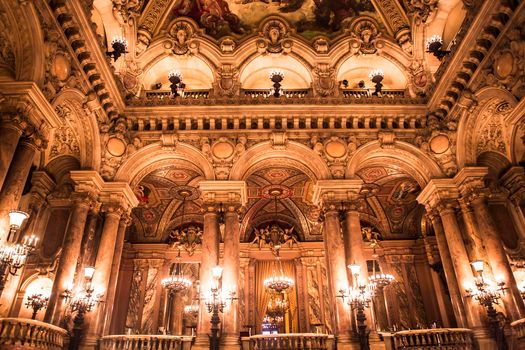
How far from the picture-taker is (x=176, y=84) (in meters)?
14.4

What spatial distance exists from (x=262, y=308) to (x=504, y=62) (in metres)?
12.7

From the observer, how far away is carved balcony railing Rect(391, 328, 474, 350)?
10320mm

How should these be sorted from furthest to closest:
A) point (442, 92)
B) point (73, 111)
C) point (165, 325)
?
point (165, 325), point (442, 92), point (73, 111)

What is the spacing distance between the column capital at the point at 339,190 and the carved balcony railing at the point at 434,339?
13.1ft

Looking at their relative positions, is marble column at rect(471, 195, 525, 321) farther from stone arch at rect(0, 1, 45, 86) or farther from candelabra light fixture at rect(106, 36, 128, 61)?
stone arch at rect(0, 1, 45, 86)

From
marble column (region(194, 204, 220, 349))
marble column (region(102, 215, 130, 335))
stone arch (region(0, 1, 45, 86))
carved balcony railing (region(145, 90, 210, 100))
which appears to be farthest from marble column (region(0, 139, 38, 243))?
carved balcony railing (region(145, 90, 210, 100))

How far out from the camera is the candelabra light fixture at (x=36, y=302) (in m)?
10.8

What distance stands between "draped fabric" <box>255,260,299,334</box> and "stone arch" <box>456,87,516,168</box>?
8.66 meters

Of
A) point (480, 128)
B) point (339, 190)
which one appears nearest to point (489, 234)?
point (480, 128)

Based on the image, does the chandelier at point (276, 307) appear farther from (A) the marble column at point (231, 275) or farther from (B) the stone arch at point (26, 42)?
(B) the stone arch at point (26, 42)

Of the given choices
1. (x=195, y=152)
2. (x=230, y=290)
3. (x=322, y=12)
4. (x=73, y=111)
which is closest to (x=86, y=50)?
(x=73, y=111)

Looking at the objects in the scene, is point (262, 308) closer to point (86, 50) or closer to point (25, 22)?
point (86, 50)

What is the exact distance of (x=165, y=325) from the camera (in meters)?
16.9

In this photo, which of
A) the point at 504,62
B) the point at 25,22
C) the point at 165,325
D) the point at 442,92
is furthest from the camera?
the point at 165,325
